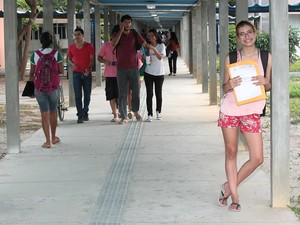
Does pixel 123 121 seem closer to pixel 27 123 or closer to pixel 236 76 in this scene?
pixel 27 123

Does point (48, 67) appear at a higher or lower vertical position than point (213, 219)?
higher

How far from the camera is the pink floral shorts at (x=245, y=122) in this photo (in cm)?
631

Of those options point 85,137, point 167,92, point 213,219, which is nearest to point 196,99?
point 167,92

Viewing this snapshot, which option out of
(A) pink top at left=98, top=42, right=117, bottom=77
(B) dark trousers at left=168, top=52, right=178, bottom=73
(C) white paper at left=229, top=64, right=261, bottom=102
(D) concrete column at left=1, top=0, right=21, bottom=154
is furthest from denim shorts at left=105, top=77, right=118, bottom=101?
(B) dark trousers at left=168, top=52, right=178, bottom=73

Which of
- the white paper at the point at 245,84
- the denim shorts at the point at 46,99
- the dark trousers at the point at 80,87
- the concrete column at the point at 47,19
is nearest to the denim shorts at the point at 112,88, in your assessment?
the dark trousers at the point at 80,87

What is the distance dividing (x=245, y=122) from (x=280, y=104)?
1.36ft

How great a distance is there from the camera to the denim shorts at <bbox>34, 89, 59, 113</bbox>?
10.0 metres

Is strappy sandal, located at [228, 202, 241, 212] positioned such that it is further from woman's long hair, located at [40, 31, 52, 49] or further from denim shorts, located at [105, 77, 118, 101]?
denim shorts, located at [105, 77, 118, 101]

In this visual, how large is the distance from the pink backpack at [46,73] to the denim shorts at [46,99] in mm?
69

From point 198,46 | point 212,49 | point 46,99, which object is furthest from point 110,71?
point 198,46

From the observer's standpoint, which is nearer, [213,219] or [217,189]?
[213,219]

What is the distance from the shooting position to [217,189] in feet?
24.2

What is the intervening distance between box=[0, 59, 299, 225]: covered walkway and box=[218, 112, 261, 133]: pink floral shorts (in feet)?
2.42

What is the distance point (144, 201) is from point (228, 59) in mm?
1559
